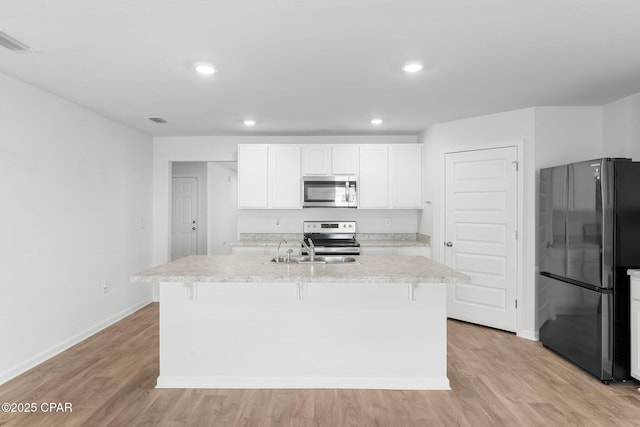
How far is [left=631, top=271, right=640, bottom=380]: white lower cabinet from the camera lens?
2.90 meters

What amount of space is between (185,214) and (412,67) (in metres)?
5.92

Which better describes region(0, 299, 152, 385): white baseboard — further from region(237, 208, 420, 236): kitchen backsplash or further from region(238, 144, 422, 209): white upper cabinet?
region(238, 144, 422, 209): white upper cabinet

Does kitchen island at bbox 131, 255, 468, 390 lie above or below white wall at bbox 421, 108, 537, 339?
below

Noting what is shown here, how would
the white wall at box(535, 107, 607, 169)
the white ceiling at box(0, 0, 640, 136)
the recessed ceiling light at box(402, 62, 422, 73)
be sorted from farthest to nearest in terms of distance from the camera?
the white wall at box(535, 107, 607, 169) < the recessed ceiling light at box(402, 62, 422, 73) < the white ceiling at box(0, 0, 640, 136)

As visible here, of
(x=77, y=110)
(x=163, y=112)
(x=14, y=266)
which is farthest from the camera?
(x=163, y=112)

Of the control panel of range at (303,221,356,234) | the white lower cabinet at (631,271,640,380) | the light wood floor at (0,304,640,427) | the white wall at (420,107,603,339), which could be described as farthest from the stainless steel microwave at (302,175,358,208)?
the white lower cabinet at (631,271,640,380)

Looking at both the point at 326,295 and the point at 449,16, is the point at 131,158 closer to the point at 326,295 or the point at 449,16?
the point at 326,295

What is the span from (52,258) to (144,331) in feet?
4.04

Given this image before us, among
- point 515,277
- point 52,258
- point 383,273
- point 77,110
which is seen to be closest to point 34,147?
point 77,110

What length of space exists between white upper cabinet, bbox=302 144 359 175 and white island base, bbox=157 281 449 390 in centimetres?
257

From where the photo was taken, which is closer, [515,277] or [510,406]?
[510,406]

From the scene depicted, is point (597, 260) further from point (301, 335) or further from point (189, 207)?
point (189, 207)

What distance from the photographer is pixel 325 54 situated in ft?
8.85

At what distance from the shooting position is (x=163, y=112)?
427 centimetres
